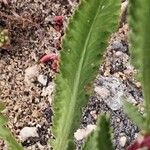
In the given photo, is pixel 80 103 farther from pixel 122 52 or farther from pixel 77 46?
pixel 122 52

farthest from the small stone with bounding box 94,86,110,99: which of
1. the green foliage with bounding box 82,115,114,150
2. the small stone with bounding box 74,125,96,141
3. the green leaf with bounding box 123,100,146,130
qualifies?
the green foliage with bounding box 82,115,114,150

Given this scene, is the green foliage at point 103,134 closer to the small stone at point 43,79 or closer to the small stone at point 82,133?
the small stone at point 82,133

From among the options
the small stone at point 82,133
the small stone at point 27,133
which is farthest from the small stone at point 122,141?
the small stone at point 27,133

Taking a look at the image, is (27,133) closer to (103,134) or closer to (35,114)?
(35,114)

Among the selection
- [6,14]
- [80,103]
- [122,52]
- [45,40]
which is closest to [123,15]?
[122,52]

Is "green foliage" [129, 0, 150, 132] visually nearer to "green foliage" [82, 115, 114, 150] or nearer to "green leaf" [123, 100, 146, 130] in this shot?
"green foliage" [82, 115, 114, 150]

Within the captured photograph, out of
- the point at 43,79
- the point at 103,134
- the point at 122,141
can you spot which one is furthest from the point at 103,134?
the point at 43,79
